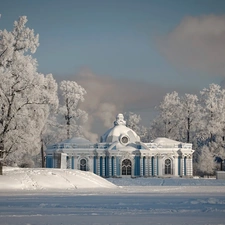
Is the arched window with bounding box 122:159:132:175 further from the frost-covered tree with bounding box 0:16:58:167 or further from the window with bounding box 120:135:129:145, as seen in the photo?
the frost-covered tree with bounding box 0:16:58:167

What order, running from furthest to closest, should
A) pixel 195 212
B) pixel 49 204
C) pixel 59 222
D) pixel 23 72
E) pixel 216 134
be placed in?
pixel 216 134, pixel 23 72, pixel 49 204, pixel 195 212, pixel 59 222

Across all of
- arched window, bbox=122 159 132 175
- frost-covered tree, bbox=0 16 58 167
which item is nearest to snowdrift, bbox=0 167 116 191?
frost-covered tree, bbox=0 16 58 167

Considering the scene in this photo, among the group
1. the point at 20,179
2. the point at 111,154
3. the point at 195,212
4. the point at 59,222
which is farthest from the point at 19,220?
the point at 111,154

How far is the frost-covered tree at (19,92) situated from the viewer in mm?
30405

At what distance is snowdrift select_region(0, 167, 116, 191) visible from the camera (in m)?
27.0

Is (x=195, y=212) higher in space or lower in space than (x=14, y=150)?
lower

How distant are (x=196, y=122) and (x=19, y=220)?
49234mm

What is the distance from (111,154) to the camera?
56719 mm

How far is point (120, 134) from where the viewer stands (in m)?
58.8

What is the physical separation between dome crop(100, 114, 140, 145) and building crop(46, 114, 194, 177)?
1.13 metres

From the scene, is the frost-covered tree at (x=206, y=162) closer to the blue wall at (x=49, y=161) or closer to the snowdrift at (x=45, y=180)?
the blue wall at (x=49, y=161)

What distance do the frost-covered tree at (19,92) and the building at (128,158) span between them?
80.5ft

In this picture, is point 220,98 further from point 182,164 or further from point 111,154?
point 111,154

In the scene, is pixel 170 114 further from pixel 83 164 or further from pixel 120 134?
pixel 83 164
